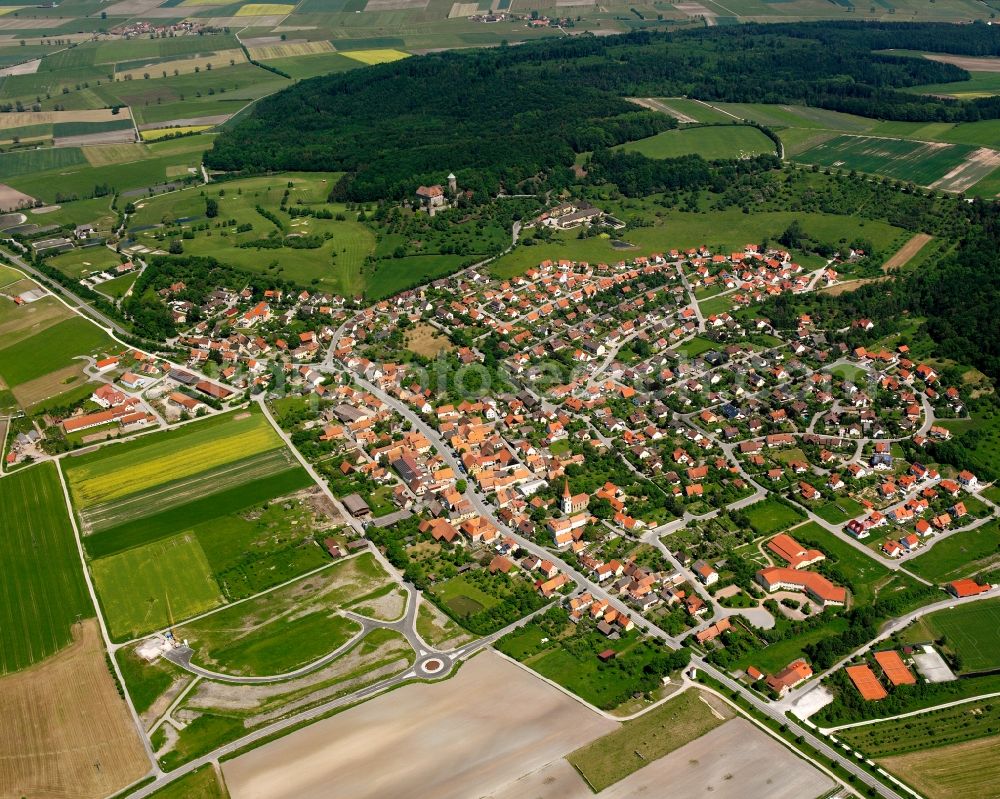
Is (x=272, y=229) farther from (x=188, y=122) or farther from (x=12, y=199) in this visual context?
(x=188, y=122)


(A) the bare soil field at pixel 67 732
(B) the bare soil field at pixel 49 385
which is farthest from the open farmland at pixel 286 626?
(B) the bare soil field at pixel 49 385

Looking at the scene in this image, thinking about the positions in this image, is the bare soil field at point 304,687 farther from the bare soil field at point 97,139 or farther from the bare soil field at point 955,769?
the bare soil field at point 97,139

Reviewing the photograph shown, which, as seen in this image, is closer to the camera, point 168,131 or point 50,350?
point 50,350

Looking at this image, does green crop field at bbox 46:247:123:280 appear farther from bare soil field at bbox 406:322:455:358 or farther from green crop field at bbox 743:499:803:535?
green crop field at bbox 743:499:803:535

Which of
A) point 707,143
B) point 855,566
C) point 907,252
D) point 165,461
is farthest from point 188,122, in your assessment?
point 855,566

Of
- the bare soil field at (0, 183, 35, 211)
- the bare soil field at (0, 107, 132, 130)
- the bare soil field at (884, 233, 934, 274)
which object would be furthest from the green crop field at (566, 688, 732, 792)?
the bare soil field at (0, 107, 132, 130)

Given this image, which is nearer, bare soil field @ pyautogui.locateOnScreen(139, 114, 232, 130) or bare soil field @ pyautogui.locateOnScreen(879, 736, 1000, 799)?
bare soil field @ pyautogui.locateOnScreen(879, 736, 1000, 799)

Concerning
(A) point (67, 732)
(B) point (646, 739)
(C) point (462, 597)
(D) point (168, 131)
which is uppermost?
(D) point (168, 131)
